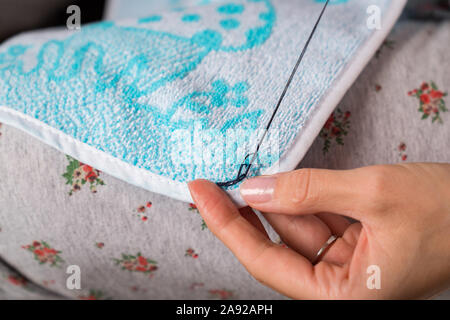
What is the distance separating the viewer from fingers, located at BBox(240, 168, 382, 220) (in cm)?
33

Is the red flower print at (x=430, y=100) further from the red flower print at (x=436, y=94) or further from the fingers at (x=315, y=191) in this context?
the fingers at (x=315, y=191)

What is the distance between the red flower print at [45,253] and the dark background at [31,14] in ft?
1.27

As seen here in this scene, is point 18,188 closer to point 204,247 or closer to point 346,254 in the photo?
point 204,247

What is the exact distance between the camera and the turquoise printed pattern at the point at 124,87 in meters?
0.39

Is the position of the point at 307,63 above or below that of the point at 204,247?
above

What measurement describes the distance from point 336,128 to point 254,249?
197 mm

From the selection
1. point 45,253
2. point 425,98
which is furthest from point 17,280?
point 425,98

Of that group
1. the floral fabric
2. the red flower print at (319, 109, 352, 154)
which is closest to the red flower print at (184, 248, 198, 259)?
the floral fabric

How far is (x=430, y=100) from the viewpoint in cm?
46

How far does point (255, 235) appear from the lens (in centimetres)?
37

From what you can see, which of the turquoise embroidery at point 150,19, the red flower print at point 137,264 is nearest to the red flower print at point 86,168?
the red flower print at point 137,264
